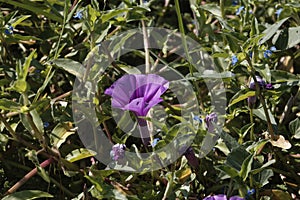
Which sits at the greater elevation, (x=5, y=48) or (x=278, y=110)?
(x=5, y=48)

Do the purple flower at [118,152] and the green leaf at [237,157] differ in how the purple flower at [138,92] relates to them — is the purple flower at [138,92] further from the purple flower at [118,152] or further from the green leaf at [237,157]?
the green leaf at [237,157]

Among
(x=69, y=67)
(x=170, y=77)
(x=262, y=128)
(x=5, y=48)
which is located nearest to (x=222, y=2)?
(x=170, y=77)

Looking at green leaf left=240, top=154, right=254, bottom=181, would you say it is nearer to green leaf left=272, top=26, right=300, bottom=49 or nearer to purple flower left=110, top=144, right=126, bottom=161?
purple flower left=110, top=144, right=126, bottom=161

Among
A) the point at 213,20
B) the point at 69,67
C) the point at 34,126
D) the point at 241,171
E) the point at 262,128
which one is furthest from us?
the point at 213,20

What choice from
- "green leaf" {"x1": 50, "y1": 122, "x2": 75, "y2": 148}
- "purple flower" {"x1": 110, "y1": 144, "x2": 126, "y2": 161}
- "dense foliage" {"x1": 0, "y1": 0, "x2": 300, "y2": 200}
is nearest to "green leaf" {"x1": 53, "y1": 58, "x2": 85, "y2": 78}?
"dense foliage" {"x1": 0, "y1": 0, "x2": 300, "y2": 200}

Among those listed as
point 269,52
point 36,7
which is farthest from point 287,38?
point 36,7

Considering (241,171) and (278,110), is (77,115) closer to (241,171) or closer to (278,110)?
(241,171)

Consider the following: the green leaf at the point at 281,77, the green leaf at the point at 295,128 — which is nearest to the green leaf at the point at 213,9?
the green leaf at the point at 281,77

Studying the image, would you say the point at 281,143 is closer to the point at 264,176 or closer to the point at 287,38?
the point at 264,176
